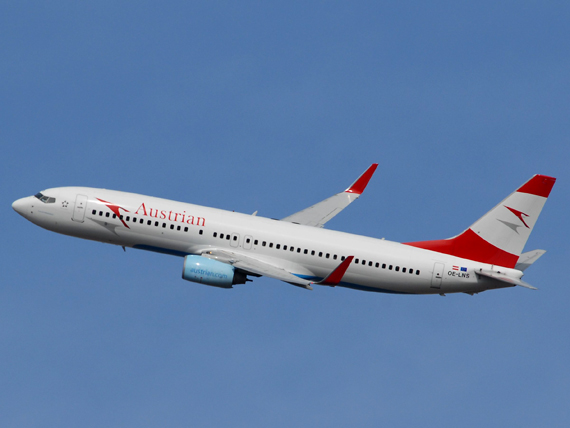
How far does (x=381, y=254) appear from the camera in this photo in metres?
66.3

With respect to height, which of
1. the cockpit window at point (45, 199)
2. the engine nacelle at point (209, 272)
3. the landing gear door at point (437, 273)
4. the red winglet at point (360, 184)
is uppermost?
the red winglet at point (360, 184)

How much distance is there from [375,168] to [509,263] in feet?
57.9

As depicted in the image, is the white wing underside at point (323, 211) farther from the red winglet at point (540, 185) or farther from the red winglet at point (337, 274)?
the red winglet at point (540, 185)

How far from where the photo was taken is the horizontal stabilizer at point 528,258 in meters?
67.4

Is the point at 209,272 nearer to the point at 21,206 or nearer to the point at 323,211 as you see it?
the point at 323,211

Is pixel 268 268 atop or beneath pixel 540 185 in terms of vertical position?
beneath

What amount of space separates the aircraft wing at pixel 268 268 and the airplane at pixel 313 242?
0.50 ft

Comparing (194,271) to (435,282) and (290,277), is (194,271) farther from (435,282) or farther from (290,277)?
(435,282)

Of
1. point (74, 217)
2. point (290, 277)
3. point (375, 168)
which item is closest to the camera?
point (290, 277)

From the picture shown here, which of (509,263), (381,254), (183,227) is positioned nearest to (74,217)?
(183,227)

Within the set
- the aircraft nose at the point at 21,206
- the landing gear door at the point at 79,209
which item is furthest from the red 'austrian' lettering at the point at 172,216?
the aircraft nose at the point at 21,206

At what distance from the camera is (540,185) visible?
2574 inches

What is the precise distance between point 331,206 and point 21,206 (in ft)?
88.5

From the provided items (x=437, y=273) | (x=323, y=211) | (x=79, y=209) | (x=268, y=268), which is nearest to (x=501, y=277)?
(x=437, y=273)
